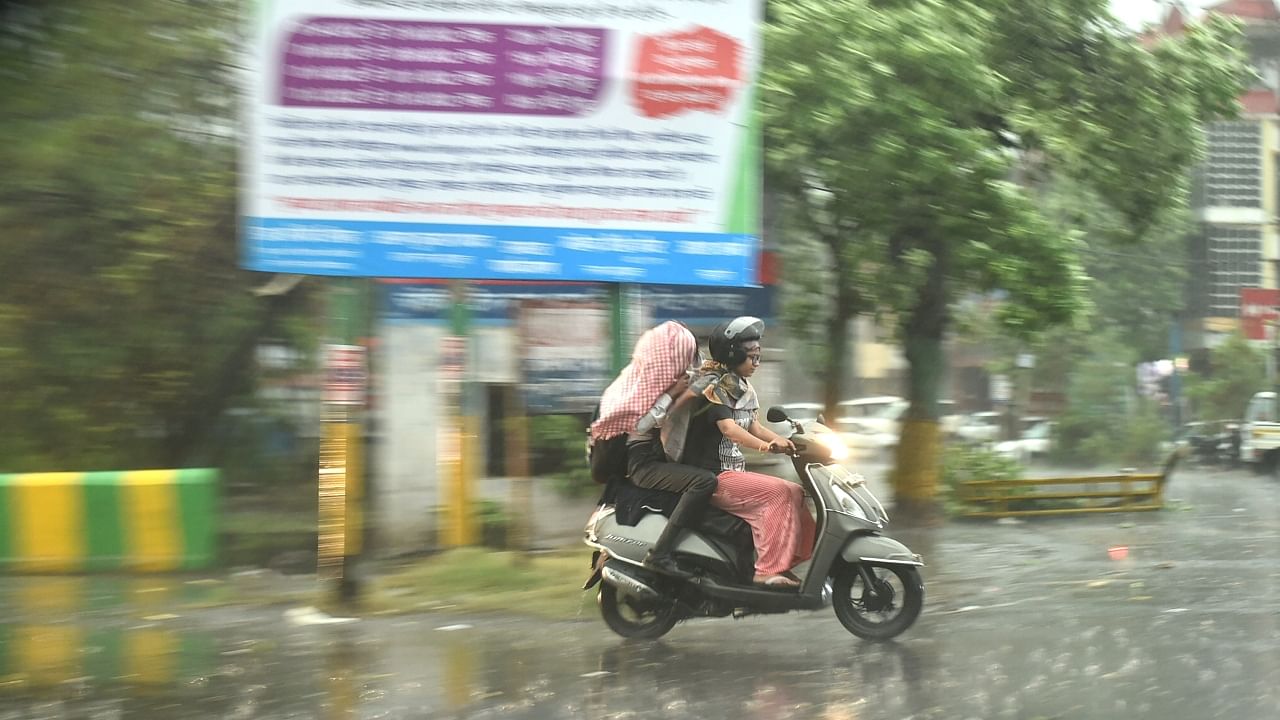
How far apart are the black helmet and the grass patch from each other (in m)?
2.10

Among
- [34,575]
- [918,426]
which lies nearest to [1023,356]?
[918,426]

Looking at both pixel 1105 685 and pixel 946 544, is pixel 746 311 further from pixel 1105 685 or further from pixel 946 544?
pixel 1105 685

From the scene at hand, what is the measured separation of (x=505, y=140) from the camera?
26.1 feet

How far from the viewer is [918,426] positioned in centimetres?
1376

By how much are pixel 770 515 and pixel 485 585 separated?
2786 millimetres

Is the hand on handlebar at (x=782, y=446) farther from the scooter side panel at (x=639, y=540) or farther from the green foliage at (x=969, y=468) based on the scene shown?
the green foliage at (x=969, y=468)

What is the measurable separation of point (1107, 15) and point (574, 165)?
7221 millimetres

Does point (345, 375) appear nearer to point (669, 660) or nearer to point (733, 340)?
point (733, 340)

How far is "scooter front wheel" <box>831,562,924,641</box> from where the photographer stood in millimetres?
6441

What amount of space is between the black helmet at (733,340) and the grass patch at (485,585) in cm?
210

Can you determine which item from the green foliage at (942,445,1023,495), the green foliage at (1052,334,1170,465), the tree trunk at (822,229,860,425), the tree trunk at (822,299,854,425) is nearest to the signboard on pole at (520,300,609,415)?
the tree trunk at (822,229,860,425)

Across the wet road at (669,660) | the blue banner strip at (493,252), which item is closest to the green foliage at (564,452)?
the blue banner strip at (493,252)

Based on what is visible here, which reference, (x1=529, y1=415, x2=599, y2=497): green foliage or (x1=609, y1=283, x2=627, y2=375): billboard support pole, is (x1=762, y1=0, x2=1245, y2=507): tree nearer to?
(x1=609, y1=283, x2=627, y2=375): billboard support pole

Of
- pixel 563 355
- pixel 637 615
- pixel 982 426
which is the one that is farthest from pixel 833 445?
pixel 982 426
